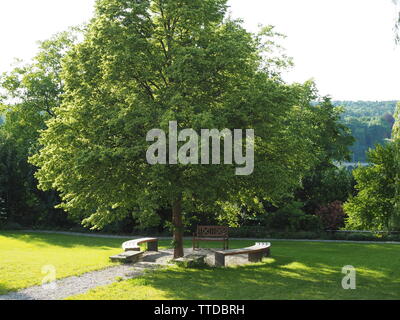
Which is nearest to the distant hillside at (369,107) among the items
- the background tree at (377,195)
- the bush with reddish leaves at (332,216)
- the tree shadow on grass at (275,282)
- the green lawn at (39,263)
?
the bush with reddish leaves at (332,216)

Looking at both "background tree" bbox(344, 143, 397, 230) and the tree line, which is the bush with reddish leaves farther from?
the tree line

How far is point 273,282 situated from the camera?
1316cm

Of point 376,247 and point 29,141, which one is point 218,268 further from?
point 29,141

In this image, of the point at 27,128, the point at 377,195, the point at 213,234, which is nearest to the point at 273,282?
the point at 213,234

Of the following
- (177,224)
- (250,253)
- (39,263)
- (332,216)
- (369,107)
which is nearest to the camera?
(39,263)

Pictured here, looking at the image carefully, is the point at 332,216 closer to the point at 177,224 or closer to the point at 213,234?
the point at 213,234

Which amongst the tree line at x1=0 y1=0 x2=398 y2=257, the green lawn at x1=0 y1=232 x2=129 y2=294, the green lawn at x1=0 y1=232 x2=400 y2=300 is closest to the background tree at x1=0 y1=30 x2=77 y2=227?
the green lawn at x1=0 y1=232 x2=129 y2=294

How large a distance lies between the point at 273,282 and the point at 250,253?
4.67 metres

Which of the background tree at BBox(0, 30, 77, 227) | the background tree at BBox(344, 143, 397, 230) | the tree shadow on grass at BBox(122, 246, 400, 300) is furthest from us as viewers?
the background tree at BBox(0, 30, 77, 227)

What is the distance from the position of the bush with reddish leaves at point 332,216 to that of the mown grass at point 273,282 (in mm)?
10339

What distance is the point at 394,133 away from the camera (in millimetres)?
14445

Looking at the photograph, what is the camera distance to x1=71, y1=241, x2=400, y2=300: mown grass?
1130cm
